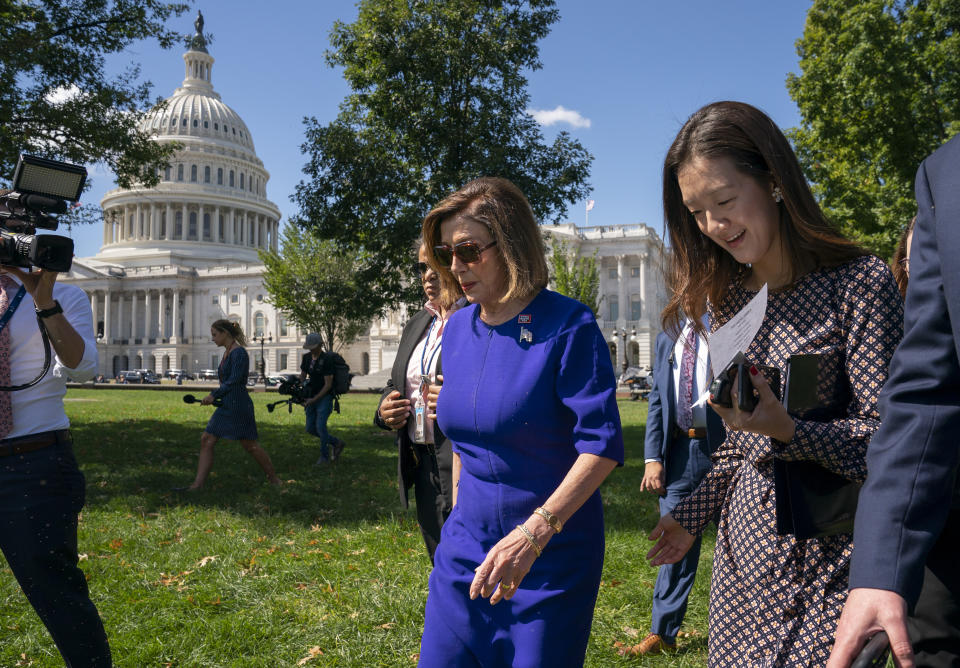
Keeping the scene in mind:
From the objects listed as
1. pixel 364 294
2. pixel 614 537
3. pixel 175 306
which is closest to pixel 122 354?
pixel 175 306

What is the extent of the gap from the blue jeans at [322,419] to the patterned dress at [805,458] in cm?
1053

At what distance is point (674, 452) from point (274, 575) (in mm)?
3365

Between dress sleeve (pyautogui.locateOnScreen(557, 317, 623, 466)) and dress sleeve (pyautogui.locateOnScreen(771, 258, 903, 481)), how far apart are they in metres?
0.60

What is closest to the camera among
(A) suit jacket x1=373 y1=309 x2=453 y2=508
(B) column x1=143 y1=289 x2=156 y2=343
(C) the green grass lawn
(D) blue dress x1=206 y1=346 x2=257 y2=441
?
(A) suit jacket x1=373 y1=309 x2=453 y2=508

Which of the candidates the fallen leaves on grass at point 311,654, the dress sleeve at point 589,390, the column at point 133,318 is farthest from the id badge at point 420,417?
the column at point 133,318

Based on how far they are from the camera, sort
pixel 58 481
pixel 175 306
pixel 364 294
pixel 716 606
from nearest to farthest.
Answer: pixel 716 606 → pixel 58 481 → pixel 364 294 → pixel 175 306

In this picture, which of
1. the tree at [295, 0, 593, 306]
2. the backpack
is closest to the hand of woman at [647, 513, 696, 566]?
the backpack

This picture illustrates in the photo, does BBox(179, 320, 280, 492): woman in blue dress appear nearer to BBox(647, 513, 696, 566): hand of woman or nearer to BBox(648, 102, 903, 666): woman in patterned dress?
BBox(647, 513, 696, 566): hand of woman

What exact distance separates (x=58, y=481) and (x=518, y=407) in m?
2.22

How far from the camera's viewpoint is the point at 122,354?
369 ft

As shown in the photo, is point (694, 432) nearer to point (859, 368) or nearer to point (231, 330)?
point (859, 368)

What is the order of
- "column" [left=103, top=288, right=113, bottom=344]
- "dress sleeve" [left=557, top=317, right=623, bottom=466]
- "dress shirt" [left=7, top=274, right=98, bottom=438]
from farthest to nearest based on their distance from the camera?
"column" [left=103, top=288, right=113, bottom=344] < "dress shirt" [left=7, top=274, right=98, bottom=438] < "dress sleeve" [left=557, top=317, right=623, bottom=466]

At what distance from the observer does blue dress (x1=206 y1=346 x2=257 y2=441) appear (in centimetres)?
938

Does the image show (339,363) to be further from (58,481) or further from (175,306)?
(175,306)
